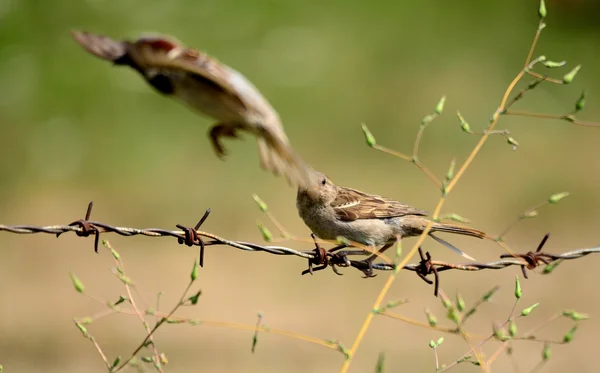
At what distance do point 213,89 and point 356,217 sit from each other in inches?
105

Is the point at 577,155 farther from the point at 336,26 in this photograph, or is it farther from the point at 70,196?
the point at 70,196

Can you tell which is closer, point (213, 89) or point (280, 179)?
point (213, 89)

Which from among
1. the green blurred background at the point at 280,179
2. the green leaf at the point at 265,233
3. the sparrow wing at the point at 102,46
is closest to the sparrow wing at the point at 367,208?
the green leaf at the point at 265,233

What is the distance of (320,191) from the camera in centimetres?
586

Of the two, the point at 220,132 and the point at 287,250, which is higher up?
the point at 220,132

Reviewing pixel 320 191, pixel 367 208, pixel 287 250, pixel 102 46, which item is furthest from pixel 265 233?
pixel 367 208

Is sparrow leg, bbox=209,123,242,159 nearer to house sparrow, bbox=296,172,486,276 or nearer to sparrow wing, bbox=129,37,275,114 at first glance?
sparrow wing, bbox=129,37,275,114

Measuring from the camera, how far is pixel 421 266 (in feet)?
14.7

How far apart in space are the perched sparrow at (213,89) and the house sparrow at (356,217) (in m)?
2.40

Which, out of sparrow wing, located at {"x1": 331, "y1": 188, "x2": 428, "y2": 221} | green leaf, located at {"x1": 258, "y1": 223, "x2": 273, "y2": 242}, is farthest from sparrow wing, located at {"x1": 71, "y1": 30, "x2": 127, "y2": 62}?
sparrow wing, located at {"x1": 331, "y1": 188, "x2": 428, "y2": 221}

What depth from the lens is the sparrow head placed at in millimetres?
5812

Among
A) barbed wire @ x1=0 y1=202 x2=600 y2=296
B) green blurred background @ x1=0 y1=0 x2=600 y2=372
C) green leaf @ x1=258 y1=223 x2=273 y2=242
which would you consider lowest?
green leaf @ x1=258 y1=223 x2=273 y2=242

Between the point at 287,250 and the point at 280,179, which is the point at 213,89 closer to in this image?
the point at 287,250

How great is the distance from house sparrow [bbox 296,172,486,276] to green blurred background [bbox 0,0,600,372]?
141 inches
